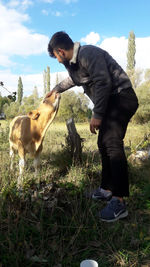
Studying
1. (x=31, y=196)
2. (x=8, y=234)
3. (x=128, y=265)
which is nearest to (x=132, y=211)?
(x=128, y=265)

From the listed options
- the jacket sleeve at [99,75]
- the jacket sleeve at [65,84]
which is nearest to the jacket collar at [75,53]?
the jacket sleeve at [99,75]

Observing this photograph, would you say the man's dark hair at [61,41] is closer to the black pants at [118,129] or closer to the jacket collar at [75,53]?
the jacket collar at [75,53]

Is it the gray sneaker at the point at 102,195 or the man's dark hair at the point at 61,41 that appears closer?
the man's dark hair at the point at 61,41

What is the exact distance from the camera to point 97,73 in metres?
2.47

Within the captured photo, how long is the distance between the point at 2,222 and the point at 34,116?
1.75 metres

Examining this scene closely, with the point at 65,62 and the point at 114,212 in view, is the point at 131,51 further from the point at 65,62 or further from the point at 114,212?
the point at 114,212

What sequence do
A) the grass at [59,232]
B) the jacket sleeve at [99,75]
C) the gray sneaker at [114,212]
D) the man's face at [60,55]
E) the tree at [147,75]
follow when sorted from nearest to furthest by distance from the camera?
1. the grass at [59,232]
2. the jacket sleeve at [99,75]
3. the gray sneaker at [114,212]
4. the man's face at [60,55]
5. the tree at [147,75]

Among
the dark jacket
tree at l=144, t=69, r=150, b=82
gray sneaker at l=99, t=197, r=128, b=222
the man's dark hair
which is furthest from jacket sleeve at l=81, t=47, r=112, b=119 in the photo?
tree at l=144, t=69, r=150, b=82

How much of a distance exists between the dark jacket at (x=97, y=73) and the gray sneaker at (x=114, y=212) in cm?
102

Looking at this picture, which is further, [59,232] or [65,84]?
[65,84]

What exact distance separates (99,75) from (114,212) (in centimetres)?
154

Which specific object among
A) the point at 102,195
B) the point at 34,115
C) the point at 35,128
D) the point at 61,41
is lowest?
the point at 102,195

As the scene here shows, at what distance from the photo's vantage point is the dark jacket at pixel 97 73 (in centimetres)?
248

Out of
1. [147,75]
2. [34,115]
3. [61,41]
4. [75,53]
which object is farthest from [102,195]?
[147,75]
